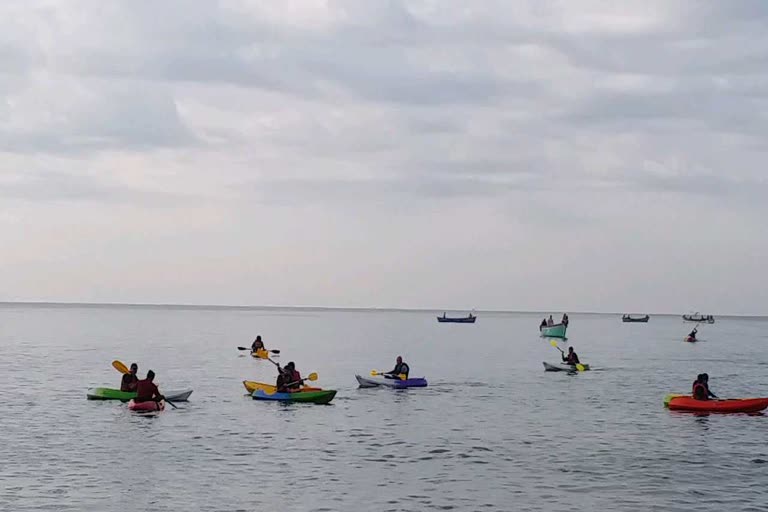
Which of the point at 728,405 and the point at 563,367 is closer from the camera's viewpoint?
the point at 728,405

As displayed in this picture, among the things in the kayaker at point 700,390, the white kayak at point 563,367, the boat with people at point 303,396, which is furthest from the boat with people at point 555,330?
the boat with people at point 303,396

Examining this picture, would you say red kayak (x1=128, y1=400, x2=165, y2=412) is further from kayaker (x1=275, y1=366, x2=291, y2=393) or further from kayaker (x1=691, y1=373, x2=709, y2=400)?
kayaker (x1=691, y1=373, x2=709, y2=400)

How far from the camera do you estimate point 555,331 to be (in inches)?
5655

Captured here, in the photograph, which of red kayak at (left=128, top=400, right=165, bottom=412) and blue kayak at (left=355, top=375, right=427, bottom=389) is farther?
blue kayak at (left=355, top=375, right=427, bottom=389)

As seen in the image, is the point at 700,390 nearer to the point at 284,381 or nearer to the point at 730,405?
the point at 730,405

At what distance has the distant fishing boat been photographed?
459 feet

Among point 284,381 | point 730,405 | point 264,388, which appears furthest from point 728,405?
point 264,388

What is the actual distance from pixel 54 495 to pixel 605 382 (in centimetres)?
4413

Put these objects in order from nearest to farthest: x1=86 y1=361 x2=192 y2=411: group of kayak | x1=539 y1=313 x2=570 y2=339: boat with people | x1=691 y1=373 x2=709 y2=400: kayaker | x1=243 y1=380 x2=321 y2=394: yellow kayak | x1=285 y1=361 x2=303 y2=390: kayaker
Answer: x1=86 y1=361 x2=192 y2=411: group of kayak
x1=691 y1=373 x2=709 y2=400: kayaker
x1=285 y1=361 x2=303 y2=390: kayaker
x1=243 y1=380 x2=321 y2=394: yellow kayak
x1=539 y1=313 x2=570 y2=339: boat with people

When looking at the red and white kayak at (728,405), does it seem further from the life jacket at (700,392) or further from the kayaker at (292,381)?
the kayaker at (292,381)

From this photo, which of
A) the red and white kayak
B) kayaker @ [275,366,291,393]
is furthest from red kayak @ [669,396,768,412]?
kayaker @ [275,366,291,393]

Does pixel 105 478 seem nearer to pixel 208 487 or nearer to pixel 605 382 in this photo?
pixel 208 487

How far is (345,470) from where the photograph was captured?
2833 cm

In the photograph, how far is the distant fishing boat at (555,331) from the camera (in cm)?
13993
